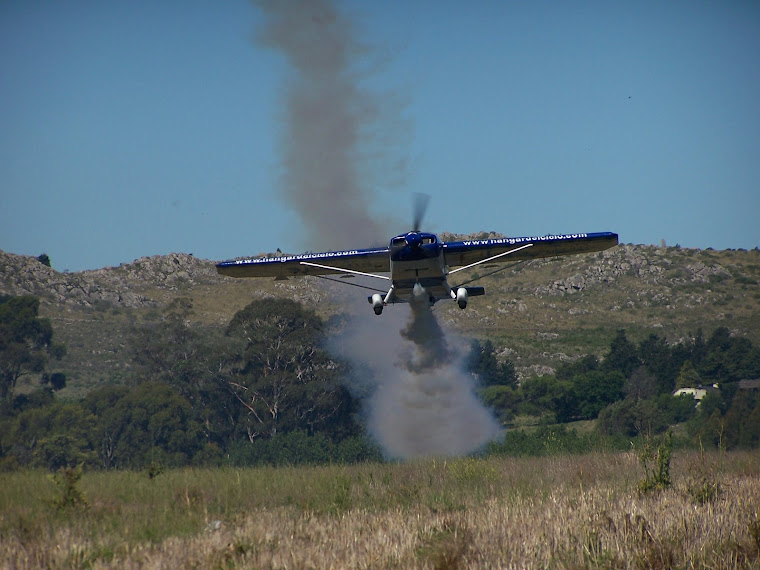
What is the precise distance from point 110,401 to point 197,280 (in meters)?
54.2

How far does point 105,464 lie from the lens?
54.7 m

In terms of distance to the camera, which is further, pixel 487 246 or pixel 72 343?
pixel 72 343

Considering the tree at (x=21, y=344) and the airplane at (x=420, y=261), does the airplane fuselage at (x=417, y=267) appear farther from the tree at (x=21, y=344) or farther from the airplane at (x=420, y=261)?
the tree at (x=21, y=344)

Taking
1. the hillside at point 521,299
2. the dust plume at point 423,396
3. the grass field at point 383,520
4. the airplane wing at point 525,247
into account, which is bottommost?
the grass field at point 383,520

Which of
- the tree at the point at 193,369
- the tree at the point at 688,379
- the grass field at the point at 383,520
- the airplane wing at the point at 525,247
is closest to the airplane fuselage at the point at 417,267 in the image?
the airplane wing at the point at 525,247

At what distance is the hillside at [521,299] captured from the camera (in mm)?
84875

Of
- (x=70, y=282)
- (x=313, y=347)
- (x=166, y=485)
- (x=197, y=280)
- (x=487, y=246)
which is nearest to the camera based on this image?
(x=166, y=485)

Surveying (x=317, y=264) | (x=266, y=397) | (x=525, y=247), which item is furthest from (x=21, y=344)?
(x=525, y=247)

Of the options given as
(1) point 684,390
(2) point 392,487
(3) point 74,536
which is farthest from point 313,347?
(3) point 74,536

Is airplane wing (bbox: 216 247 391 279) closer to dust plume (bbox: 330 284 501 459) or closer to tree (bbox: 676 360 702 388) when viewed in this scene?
dust plume (bbox: 330 284 501 459)

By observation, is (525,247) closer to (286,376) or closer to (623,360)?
(286,376)

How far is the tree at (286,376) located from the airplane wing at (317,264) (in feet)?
80.2

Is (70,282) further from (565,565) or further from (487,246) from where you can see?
(565,565)

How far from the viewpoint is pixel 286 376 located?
198 ft
